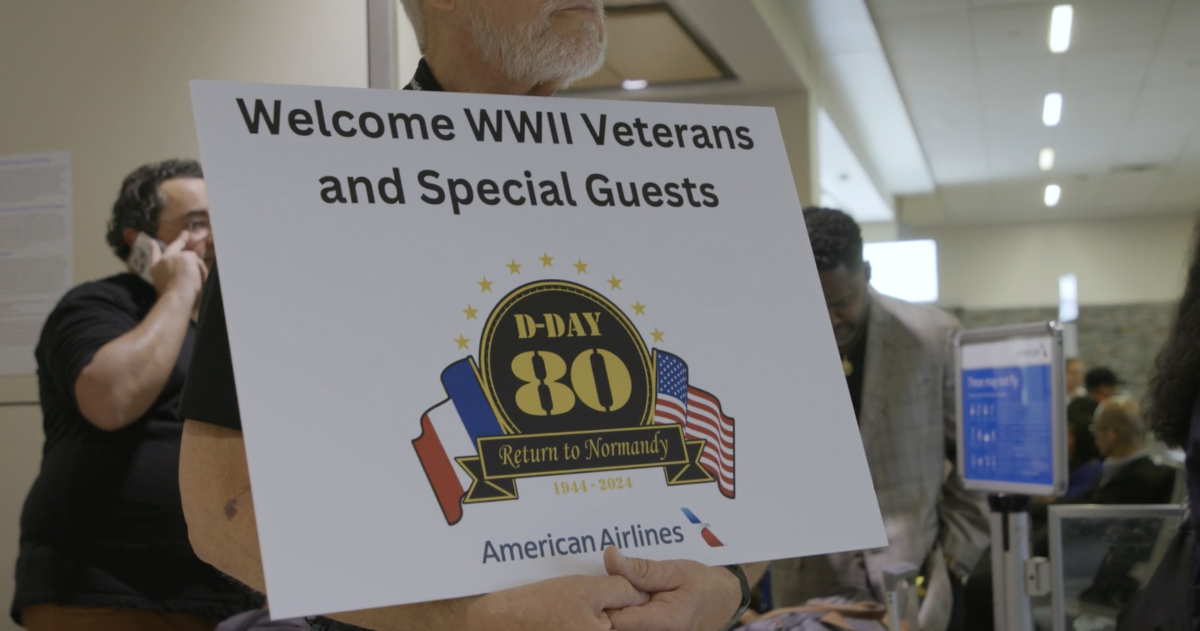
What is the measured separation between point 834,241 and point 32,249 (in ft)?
6.61

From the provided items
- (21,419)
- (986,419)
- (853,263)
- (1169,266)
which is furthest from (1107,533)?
(1169,266)

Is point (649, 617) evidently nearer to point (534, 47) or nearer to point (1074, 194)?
point (534, 47)

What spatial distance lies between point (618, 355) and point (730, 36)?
4.77m

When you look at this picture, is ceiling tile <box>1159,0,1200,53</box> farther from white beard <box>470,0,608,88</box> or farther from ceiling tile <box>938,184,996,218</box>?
white beard <box>470,0,608,88</box>

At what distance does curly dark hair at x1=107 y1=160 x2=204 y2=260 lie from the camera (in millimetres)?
2104

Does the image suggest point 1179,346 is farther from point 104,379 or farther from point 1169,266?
point 1169,266

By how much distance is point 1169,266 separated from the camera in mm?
14133

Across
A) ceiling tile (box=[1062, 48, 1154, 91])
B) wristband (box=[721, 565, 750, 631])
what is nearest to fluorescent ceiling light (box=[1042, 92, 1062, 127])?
ceiling tile (box=[1062, 48, 1154, 91])

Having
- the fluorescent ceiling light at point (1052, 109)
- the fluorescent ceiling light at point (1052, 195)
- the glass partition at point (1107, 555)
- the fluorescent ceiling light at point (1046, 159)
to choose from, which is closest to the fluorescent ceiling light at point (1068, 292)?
the fluorescent ceiling light at point (1052, 195)

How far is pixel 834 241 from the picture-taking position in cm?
228

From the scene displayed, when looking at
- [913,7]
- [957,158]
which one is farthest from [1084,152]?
[913,7]

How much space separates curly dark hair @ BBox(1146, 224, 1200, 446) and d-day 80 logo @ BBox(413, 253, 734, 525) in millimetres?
1414

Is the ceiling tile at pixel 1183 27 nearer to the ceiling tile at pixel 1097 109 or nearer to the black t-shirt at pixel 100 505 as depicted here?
the ceiling tile at pixel 1097 109

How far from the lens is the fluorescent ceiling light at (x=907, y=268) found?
13164mm
